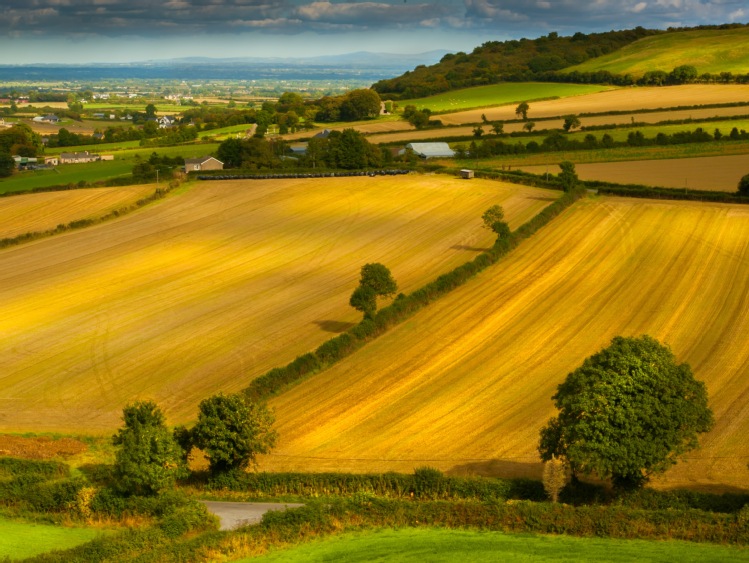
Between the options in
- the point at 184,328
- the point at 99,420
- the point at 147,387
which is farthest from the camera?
the point at 184,328

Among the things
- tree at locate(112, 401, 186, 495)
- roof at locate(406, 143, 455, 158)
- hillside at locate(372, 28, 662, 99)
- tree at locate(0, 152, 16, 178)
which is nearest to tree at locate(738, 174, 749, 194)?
roof at locate(406, 143, 455, 158)

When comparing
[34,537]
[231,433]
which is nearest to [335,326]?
[231,433]

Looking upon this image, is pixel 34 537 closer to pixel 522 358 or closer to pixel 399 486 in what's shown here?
pixel 399 486

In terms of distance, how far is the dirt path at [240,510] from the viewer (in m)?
22.1

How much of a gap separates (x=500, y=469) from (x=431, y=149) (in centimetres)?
7307

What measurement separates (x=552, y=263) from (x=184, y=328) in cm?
2112

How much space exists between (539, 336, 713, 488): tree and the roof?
2793 inches

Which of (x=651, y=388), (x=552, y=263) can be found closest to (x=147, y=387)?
(x=651, y=388)

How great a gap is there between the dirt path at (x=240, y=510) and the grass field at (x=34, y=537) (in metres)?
2.90

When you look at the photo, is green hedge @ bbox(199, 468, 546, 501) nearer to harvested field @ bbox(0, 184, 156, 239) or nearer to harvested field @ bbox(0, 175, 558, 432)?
harvested field @ bbox(0, 175, 558, 432)

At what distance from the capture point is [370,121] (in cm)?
13075

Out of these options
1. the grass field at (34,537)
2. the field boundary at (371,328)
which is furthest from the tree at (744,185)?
the grass field at (34,537)

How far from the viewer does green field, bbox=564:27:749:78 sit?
497 feet

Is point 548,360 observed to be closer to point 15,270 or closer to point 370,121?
point 15,270
